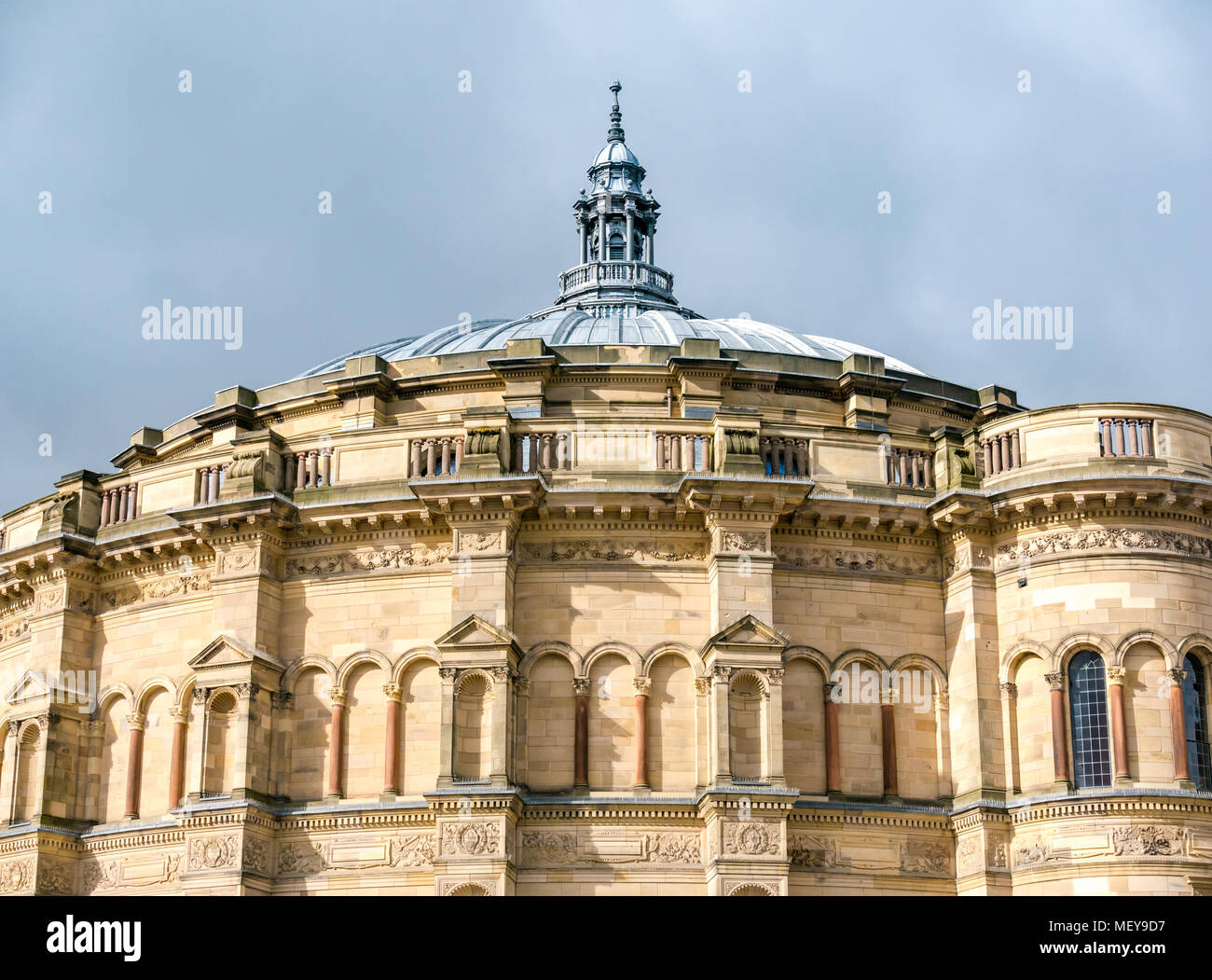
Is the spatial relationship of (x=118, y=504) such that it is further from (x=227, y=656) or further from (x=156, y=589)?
(x=227, y=656)

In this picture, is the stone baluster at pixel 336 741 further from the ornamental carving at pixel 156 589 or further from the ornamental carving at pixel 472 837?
the ornamental carving at pixel 156 589

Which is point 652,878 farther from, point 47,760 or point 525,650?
point 47,760

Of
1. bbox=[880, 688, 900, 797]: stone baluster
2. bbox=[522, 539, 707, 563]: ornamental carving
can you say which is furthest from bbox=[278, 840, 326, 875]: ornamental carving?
bbox=[880, 688, 900, 797]: stone baluster

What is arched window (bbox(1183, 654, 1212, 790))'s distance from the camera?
3719 cm

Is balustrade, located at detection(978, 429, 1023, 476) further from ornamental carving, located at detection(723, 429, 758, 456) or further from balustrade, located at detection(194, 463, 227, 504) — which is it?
balustrade, located at detection(194, 463, 227, 504)

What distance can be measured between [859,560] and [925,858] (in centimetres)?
636

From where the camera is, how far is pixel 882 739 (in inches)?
1513

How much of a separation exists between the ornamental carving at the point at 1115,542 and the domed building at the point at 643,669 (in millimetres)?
72

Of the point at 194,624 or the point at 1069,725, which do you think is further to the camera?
the point at 194,624

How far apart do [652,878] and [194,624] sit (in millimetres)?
11790

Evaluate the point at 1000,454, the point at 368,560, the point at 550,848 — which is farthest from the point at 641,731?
the point at 1000,454
